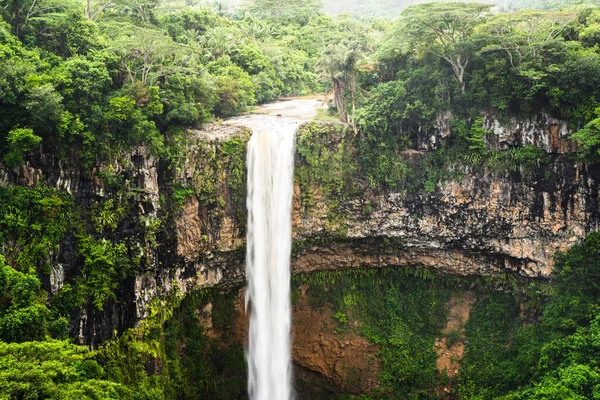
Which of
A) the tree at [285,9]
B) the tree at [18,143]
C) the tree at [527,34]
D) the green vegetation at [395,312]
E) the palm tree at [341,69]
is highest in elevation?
the tree at [285,9]

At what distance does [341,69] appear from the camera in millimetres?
18031

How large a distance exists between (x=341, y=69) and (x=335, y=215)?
474 centimetres

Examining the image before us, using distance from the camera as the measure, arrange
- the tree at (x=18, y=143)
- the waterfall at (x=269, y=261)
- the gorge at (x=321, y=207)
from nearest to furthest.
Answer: the tree at (x=18, y=143) < the gorge at (x=321, y=207) < the waterfall at (x=269, y=261)

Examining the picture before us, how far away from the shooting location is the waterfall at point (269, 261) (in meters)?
17.5

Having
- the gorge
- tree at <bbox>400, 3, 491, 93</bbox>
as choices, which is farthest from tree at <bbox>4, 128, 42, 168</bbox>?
tree at <bbox>400, 3, 491, 93</bbox>

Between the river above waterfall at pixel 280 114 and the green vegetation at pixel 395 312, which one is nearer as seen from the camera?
the river above waterfall at pixel 280 114

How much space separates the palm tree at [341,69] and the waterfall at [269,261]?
7.31 ft

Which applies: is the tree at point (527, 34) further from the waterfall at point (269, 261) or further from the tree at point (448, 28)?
the waterfall at point (269, 261)

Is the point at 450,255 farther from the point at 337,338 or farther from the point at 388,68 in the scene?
the point at 388,68

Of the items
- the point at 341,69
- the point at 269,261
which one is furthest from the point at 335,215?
the point at 341,69

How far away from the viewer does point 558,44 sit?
15.8m

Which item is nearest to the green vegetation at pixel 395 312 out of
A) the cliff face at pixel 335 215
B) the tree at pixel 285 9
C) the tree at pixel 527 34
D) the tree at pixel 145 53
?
the cliff face at pixel 335 215

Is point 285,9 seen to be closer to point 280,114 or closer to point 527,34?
point 280,114

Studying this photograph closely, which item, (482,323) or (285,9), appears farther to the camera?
(285,9)
